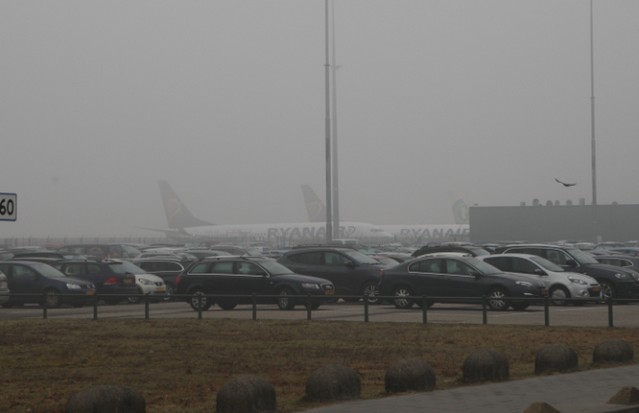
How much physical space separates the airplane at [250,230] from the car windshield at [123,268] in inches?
Answer: 3314

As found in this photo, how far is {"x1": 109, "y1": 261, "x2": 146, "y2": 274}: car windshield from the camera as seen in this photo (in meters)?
38.1

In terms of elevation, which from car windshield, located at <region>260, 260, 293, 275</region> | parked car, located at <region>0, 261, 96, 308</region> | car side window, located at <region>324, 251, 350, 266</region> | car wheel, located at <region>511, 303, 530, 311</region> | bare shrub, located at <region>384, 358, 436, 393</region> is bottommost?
car wheel, located at <region>511, 303, 530, 311</region>

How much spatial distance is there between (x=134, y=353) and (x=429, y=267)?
47.7 feet

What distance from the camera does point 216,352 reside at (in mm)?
20234

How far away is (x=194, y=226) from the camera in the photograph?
143000 mm

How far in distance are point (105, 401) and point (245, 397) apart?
1.39 metres

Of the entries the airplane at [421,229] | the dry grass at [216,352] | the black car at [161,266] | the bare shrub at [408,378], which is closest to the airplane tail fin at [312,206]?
the airplane at [421,229]

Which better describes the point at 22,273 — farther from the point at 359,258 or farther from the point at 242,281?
the point at 359,258

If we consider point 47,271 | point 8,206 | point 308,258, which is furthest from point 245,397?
point 47,271

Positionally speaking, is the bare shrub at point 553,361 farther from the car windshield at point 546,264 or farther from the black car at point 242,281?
the car windshield at point 546,264

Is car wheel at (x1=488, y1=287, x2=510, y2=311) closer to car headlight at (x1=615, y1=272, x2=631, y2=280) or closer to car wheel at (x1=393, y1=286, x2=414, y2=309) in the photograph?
car wheel at (x1=393, y1=286, x2=414, y2=309)

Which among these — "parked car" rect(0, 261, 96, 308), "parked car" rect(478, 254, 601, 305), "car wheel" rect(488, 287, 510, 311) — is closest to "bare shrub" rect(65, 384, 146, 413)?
"car wheel" rect(488, 287, 510, 311)

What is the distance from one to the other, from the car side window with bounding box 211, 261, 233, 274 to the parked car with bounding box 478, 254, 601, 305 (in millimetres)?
6880

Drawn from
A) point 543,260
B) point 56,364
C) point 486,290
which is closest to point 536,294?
point 486,290
